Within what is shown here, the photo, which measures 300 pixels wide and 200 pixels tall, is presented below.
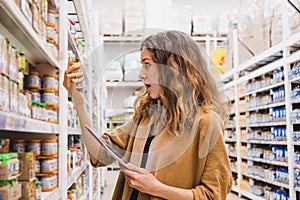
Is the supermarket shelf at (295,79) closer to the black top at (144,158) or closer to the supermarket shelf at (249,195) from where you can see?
the supermarket shelf at (249,195)

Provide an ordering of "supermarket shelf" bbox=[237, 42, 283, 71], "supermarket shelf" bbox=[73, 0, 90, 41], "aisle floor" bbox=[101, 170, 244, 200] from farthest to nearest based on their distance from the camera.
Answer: "aisle floor" bbox=[101, 170, 244, 200], "supermarket shelf" bbox=[237, 42, 283, 71], "supermarket shelf" bbox=[73, 0, 90, 41]

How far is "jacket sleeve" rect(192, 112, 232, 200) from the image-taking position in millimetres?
1570

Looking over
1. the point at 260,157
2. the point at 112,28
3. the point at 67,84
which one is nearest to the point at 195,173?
the point at 67,84

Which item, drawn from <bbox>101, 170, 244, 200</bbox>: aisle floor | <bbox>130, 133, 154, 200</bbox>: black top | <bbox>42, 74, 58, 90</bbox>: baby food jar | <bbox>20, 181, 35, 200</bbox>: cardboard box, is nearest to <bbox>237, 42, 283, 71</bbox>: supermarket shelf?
<bbox>101, 170, 244, 200</bbox>: aisle floor

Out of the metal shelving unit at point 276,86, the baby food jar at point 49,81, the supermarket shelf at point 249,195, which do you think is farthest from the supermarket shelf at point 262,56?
the baby food jar at point 49,81

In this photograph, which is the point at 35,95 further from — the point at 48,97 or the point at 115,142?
the point at 115,142

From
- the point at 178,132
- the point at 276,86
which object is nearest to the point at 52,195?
the point at 178,132

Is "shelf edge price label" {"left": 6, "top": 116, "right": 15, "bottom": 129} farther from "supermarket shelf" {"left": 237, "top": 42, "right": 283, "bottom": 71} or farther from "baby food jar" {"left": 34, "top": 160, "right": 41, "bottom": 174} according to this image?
"supermarket shelf" {"left": 237, "top": 42, "right": 283, "bottom": 71}

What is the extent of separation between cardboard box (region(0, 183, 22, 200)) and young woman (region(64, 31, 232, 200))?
0.36 metres

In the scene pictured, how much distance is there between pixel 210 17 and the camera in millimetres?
10820

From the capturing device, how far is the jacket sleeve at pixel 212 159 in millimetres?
1570

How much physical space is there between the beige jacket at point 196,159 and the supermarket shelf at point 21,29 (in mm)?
535

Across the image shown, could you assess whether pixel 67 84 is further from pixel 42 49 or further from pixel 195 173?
pixel 195 173

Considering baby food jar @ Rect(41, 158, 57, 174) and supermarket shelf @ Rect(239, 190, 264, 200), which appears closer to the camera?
baby food jar @ Rect(41, 158, 57, 174)
